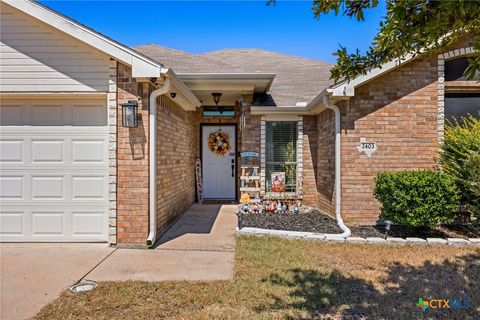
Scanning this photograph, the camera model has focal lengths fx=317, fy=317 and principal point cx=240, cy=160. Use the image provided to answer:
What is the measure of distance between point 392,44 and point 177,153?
18.5 feet

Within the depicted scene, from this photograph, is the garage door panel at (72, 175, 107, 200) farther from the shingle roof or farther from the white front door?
the white front door

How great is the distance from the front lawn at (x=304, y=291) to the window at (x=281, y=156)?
153 inches

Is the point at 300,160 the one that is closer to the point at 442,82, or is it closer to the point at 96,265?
the point at 442,82

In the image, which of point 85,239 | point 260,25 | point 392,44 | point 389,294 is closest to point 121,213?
point 85,239

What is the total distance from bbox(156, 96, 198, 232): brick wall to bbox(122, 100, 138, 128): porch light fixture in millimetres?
632

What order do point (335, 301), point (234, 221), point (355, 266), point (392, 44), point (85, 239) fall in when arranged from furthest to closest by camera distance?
point (234, 221)
point (85, 239)
point (355, 266)
point (335, 301)
point (392, 44)

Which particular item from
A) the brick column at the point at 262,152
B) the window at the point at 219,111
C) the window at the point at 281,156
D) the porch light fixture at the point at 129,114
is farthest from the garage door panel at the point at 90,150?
the window at the point at 219,111

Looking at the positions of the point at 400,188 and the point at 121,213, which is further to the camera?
the point at 400,188

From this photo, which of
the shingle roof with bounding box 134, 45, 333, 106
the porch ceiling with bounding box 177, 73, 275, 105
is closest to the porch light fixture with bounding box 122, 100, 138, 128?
the porch ceiling with bounding box 177, 73, 275, 105

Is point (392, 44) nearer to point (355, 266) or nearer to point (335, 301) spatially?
point (335, 301)

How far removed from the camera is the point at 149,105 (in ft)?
16.8

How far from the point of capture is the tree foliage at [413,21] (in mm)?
1807

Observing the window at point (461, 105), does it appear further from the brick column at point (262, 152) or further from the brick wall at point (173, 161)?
the brick wall at point (173, 161)

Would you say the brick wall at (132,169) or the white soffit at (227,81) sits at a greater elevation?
the white soffit at (227,81)
